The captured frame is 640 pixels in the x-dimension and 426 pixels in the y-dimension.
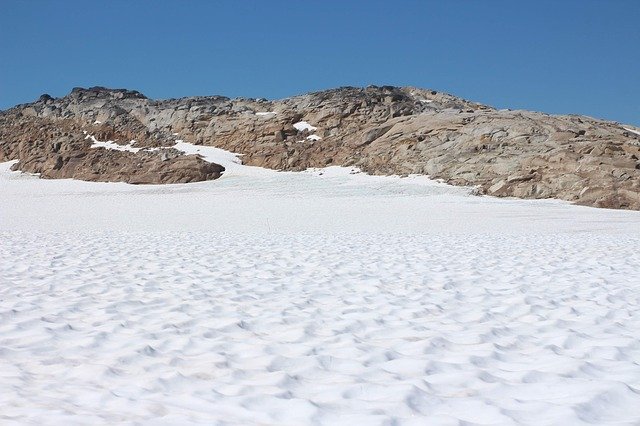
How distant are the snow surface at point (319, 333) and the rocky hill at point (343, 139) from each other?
2333 centimetres

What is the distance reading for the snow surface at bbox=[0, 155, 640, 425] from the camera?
373cm

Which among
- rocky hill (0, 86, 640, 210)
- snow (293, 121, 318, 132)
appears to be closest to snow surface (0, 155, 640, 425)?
rocky hill (0, 86, 640, 210)

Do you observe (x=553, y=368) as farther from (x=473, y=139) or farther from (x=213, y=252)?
(x=473, y=139)

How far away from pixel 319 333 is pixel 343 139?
52094 millimetres

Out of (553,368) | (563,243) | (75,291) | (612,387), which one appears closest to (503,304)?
(553,368)

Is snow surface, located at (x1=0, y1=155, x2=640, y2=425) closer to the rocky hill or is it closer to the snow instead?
the rocky hill

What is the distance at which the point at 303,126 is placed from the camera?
61.1 m

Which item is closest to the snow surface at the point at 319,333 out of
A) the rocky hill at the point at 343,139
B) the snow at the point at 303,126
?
the rocky hill at the point at 343,139

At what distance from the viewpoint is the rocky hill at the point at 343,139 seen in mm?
36812

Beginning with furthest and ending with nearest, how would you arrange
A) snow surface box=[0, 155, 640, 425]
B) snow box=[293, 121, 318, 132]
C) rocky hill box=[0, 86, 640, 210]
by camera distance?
snow box=[293, 121, 318, 132]
rocky hill box=[0, 86, 640, 210]
snow surface box=[0, 155, 640, 425]

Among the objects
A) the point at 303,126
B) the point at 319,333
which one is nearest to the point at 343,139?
the point at 303,126

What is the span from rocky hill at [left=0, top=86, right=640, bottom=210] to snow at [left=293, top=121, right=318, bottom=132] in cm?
11

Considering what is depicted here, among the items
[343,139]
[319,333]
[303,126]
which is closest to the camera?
[319,333]

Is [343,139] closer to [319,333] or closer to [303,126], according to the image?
[303,126]
